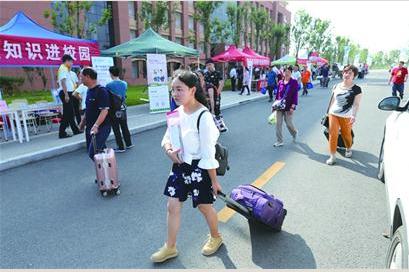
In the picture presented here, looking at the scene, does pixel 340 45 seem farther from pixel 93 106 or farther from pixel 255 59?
pixel 93 106

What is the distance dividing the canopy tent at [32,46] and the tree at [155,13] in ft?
60.6

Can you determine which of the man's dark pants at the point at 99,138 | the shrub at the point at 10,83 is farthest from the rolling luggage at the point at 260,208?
A: the shrub at the point at 10,83

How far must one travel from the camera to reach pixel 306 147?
6.71m

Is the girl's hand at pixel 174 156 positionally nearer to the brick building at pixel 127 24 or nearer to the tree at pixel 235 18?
the brick building at pixel 127 24

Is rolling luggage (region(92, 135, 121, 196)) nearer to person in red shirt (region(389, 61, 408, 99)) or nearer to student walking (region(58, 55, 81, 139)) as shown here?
student walking (region(58, 55, 81, 139))

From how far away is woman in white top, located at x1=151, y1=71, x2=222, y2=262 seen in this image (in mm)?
2529

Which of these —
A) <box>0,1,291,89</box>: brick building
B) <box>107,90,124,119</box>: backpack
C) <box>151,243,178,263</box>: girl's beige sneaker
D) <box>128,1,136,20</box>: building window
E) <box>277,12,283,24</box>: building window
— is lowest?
<box>151,243,178,263</box>: girl's beige sneaker

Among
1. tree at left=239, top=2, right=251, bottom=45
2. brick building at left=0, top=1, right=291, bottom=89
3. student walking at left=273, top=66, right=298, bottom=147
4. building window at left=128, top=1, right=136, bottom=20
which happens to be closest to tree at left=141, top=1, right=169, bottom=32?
brick building at left=0, top=1, right=291, bottom=89

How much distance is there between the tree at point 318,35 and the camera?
5550 centimetres

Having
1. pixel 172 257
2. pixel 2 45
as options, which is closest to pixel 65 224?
pixel 172 257

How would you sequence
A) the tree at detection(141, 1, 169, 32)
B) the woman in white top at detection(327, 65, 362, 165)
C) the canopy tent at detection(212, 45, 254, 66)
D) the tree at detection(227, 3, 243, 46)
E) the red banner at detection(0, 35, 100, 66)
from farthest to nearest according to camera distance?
the tree at detection(227, 3, 243, 46)
the tree at detection(141, 1, 169, 32)
the canopy tent at detection(212, 45, 254, 66)
the red banner at detection(0, 35, 100, 66)
the woman in white top at detection(327, 65, 362, 165)

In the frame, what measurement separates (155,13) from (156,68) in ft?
60.2

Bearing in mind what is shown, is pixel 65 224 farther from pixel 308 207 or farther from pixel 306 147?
pixel 306 147

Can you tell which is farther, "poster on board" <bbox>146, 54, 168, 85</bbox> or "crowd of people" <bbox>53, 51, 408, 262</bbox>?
"poster on board" <bbox>146, 54, 168, 85</bbox>
